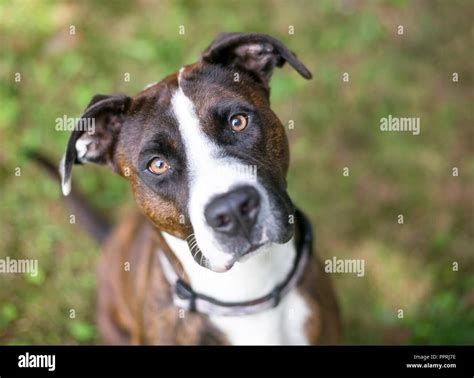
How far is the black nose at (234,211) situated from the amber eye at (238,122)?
0.45 metres

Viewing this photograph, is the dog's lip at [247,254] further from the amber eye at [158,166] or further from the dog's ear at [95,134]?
the dog's ear at [95,134]

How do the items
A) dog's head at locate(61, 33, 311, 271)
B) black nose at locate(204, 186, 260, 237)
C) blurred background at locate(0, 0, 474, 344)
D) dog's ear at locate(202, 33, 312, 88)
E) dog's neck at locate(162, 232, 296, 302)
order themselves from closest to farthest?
black nose at locate(204, 186, 260, 237)
dog's head at locate(61, 33, 311, 271)
dog's ear at locate(202, 33, 312, 88)
dog's neck at locate(162, 232, 296, 302)
blurred background at locate(0, 0, 474, 344)

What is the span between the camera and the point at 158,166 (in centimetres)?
A: 350

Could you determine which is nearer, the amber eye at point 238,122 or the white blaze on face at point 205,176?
the white blaze on face at point 205,176

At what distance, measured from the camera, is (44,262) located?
589 cm

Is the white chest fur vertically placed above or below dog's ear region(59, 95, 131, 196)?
below

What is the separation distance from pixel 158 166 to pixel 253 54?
0.88 m

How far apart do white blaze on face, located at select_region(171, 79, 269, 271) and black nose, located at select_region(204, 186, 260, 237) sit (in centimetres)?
3

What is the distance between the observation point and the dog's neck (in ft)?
12.3

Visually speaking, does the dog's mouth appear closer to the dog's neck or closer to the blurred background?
the dog's neck

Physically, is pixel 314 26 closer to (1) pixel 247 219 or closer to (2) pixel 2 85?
(2) pixel 2 85

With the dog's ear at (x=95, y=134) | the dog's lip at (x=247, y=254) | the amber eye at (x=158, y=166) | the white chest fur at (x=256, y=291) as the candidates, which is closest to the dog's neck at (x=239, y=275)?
the white chest fur at (x=256, y=291)

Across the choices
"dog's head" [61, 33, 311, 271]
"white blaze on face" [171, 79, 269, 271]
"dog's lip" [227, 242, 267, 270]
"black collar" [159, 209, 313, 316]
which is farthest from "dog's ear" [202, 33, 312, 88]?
"black collar" [159, 209, 313, 316]

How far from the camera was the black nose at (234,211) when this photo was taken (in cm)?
313
